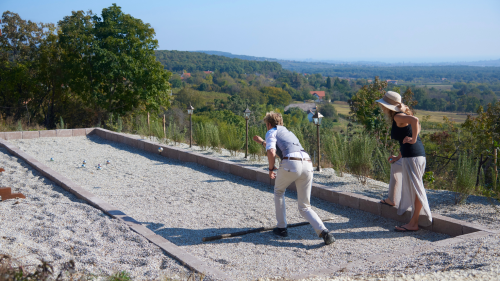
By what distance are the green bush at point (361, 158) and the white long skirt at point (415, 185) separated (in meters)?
1.87

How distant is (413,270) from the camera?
3.09 metres

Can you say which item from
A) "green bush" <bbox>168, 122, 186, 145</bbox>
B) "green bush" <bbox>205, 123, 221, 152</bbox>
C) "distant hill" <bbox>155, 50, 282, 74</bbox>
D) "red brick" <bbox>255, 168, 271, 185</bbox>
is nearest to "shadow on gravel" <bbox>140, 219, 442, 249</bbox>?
"red brick" <bbox>255, 168, 271, 185</bbox>

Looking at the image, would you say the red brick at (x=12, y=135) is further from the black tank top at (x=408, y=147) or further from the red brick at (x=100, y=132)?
the black tank top at (x=408, y=147)

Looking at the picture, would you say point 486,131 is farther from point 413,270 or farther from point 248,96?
point 248,96

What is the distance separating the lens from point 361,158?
6348 mm

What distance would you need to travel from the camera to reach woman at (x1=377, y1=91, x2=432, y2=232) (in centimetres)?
423

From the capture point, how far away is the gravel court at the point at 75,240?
3.32m

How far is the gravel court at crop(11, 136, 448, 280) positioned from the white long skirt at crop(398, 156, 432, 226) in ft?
0.78

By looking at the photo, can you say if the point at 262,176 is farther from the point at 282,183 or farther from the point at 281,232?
the point at 282,183

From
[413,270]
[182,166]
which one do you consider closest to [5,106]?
[182,166]

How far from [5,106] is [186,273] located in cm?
2023

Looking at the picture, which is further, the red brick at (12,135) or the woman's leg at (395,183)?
the red brick at (12,135)

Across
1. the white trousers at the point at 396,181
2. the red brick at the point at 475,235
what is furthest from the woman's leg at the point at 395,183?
the red brick at the point at 475,235

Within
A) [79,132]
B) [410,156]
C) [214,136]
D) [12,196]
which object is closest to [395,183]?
[410,156]
